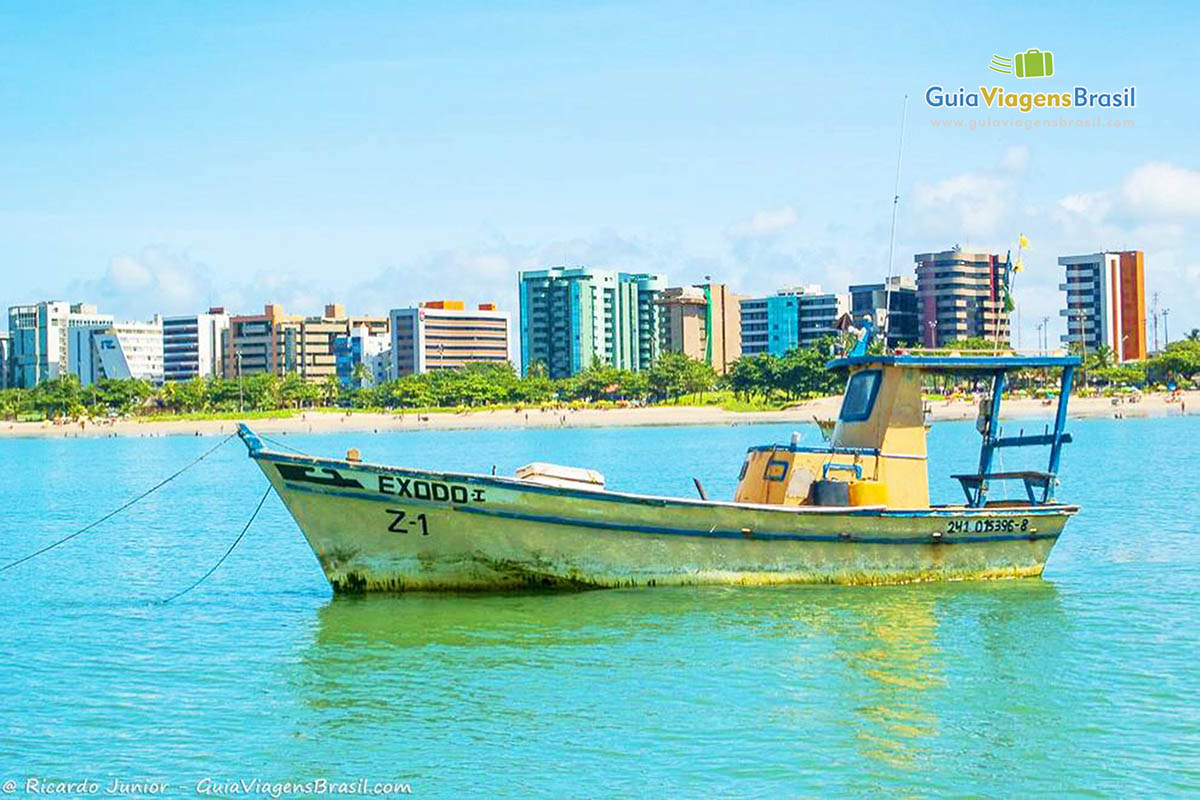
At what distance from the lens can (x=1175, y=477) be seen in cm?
5162

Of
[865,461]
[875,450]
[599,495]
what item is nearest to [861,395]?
[875,450]

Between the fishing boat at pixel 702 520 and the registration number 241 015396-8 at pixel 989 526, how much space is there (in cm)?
2

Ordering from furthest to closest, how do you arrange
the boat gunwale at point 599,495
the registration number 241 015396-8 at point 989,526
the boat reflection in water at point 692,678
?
the registration number 241 015396-8 at point 989,526
the boat gunwale at point 599,495
the boat reflection in water at point 692,678

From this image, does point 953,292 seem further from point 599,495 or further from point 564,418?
point 599,495

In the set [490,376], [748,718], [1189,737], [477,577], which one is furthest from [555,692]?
[490,376]

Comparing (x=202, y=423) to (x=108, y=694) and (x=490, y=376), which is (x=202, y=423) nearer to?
(x=490, y=376)

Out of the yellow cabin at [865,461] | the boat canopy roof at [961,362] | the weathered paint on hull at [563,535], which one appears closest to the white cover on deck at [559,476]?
the weathered paint on hull at [563,535]

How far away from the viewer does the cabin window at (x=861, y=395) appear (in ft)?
76.9

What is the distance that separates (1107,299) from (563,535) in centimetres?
18697

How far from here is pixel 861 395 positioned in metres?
23.7

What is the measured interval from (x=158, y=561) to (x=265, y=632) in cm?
1251

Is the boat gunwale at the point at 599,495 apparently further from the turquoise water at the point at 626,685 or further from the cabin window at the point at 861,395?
the cabin window at the point at 861,395

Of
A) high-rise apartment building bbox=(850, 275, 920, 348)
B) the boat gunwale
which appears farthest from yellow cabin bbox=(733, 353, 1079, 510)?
high-rise apartment building bbox=(850, 275, 920, 348)

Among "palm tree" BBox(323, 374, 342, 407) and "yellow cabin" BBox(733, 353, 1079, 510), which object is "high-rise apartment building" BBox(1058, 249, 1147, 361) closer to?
"palm tree" BBox(323, 374, 342, 407)
